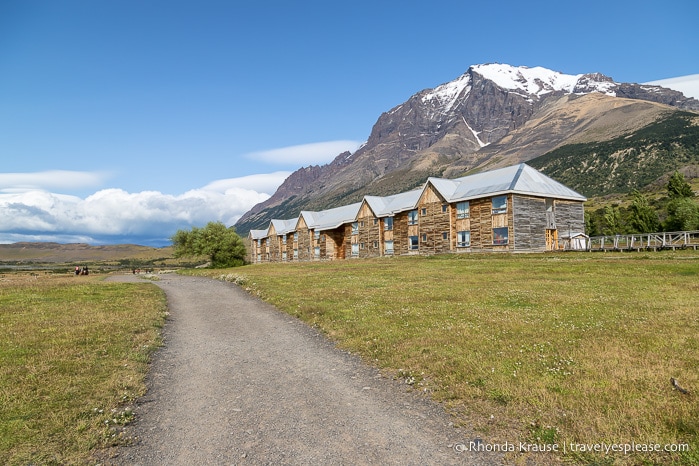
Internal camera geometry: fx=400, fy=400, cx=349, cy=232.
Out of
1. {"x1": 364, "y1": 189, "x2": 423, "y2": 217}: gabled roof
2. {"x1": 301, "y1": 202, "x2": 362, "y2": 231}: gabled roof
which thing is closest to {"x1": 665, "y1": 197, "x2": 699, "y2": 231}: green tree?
{"x1": 364, "y1": 189, "x2": 423, "y2": 217}: gabled roof

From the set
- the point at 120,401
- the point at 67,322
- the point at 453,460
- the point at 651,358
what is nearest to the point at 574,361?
the point at 651,358

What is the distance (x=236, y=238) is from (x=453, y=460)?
317 feet

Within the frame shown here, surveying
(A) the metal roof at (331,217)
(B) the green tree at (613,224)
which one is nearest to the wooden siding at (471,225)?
(A) the metal roof at (331,217)

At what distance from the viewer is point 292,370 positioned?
37.9 feet

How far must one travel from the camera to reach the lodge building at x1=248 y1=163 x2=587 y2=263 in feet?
182

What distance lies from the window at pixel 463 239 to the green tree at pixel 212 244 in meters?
56.5

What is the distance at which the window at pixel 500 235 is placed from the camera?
182ft

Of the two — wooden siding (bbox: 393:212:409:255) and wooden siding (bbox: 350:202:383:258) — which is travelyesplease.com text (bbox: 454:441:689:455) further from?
wooden siding (bbox: 350:202:383:258)

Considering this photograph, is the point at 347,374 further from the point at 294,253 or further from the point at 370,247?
the point at 294,253

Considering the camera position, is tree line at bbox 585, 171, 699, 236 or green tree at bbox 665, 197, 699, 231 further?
tree line at bbox 585, 171, 699, 236

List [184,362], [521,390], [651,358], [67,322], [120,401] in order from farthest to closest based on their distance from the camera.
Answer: [67,322] → [184,362] → [651,358] → [120,401] → [521,390]

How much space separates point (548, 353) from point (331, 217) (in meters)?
85.7

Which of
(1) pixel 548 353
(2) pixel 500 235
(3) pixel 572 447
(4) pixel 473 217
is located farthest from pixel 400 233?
Answer: (3) pixel 572 447

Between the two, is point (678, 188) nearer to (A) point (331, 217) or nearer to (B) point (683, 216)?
(B) point (683, 216)
